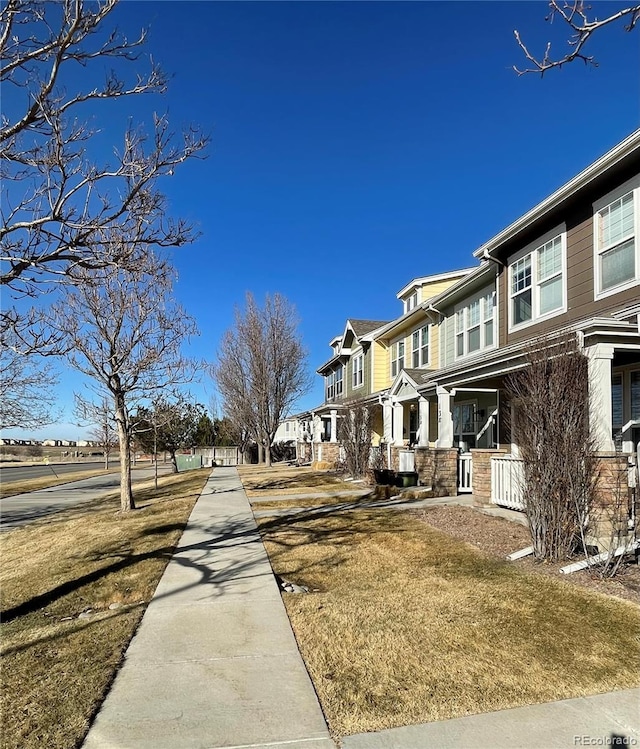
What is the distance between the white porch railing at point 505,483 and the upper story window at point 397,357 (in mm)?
11395

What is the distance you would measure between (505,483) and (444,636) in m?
5.91

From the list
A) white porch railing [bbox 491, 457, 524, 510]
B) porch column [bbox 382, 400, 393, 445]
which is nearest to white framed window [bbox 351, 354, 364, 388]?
porch column [bbox 382, 400, 393, 445]

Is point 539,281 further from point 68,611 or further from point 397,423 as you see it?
point 68,611

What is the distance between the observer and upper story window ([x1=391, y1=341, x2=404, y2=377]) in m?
21.9

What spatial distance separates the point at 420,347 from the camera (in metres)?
19.5

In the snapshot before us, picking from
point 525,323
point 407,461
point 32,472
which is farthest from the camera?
point 32,472

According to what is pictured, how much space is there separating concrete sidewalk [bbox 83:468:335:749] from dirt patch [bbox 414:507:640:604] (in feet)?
10.5

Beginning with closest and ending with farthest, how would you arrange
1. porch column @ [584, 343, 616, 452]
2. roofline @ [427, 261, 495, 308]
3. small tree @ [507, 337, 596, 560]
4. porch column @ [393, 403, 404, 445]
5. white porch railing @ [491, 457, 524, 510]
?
small tree @ [507, 337, 596, 560] < porch column @ [584, 343, 616, 452] < white porch railing @ [491, 457, 524, 510] < roofline @ [427, 261, 495, 308] < porch column @ [393, 403, 404, 445]

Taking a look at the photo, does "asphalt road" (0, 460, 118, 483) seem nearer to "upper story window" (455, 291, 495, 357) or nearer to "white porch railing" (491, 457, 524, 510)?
"upper story window" (455, 291, 495, 357)

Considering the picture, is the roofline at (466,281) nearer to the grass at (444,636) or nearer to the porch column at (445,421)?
the porch column at (445,421)

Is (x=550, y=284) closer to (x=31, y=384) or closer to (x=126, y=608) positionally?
(x=126, y=608)

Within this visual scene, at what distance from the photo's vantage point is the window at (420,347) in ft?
62.2

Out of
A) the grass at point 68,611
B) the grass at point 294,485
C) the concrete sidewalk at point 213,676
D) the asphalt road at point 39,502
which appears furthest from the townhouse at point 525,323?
the asphalt road at point 39,502

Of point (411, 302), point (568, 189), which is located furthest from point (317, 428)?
point (568, 189)
